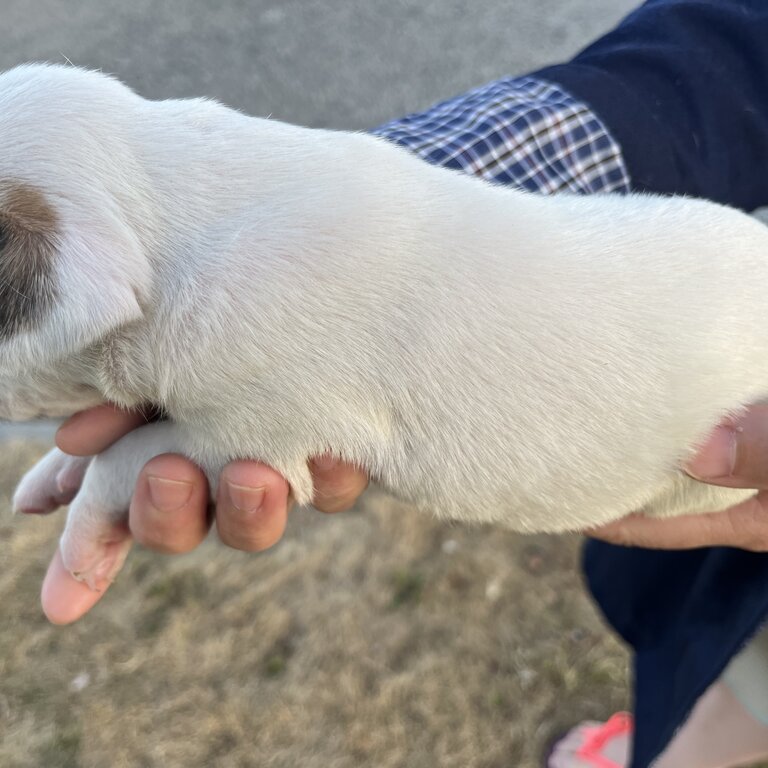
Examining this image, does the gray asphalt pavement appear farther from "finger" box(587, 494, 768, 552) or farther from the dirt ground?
"finger" box(587, 494, 768, 552)

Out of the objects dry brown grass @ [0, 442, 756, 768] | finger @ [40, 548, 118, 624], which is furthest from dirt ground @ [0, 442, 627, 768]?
finger @ [40, 548, 118, 624]

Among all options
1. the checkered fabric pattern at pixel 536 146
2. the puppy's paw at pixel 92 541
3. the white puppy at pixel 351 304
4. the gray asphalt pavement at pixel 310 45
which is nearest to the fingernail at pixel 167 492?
the white puppy at pixel 351 304

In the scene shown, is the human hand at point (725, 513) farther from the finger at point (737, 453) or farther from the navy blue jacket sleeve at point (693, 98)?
the navy blue jacket sleeve at point (693, 98)

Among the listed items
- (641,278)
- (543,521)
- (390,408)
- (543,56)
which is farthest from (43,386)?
(543,56)

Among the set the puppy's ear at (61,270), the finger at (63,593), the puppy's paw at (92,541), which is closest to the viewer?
the puppy's ear at (61,270)

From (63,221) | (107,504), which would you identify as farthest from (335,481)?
(63,221)

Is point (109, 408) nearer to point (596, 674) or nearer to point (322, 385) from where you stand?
point (322, 385)
